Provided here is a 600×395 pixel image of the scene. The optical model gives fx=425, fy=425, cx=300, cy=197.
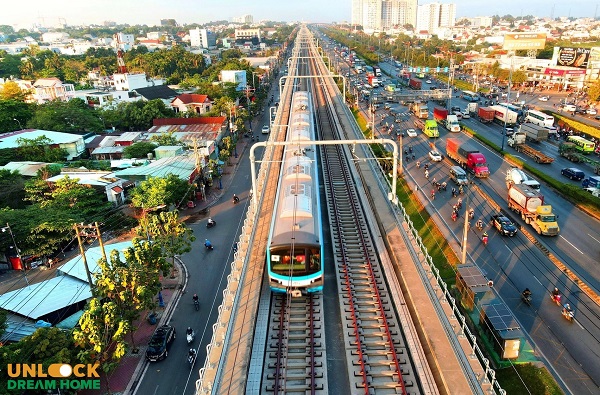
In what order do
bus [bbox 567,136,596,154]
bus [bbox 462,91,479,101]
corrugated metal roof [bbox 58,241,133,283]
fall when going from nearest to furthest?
corrugated metal roof [bbox 58,241,133,283]
bus [bbox 567,136,596,154]
bus [bbox 462,91,479,101]

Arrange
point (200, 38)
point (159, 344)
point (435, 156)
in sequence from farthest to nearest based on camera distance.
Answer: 1. point (200, 38)
2. point (435, 156)
3. point (159, 344)

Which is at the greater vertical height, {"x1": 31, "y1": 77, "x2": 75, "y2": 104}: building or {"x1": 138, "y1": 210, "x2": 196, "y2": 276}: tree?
{"x1": 31, "y1": 77, "x2": 75, "y2": 104}: building

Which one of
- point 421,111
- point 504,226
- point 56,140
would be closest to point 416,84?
point 421,111

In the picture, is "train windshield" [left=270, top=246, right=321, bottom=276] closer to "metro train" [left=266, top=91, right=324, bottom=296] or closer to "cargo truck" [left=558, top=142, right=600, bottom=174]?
"metro train" [left=266, top=91, right=324, bottom=296]

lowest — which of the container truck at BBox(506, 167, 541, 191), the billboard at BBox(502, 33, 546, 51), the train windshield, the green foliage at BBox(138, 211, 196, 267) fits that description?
the container truck at BBox(506, 167, 541, 191)

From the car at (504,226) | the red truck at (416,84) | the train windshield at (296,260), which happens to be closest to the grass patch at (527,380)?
the train windshield at (296,260)

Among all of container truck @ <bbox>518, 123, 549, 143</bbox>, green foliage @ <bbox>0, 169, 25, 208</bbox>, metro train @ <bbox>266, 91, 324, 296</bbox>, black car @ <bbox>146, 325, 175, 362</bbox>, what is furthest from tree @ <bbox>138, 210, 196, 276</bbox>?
container truck @ <bbox>518, 123, 549, 143</bbox>

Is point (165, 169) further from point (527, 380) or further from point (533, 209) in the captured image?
point (527, 380)
